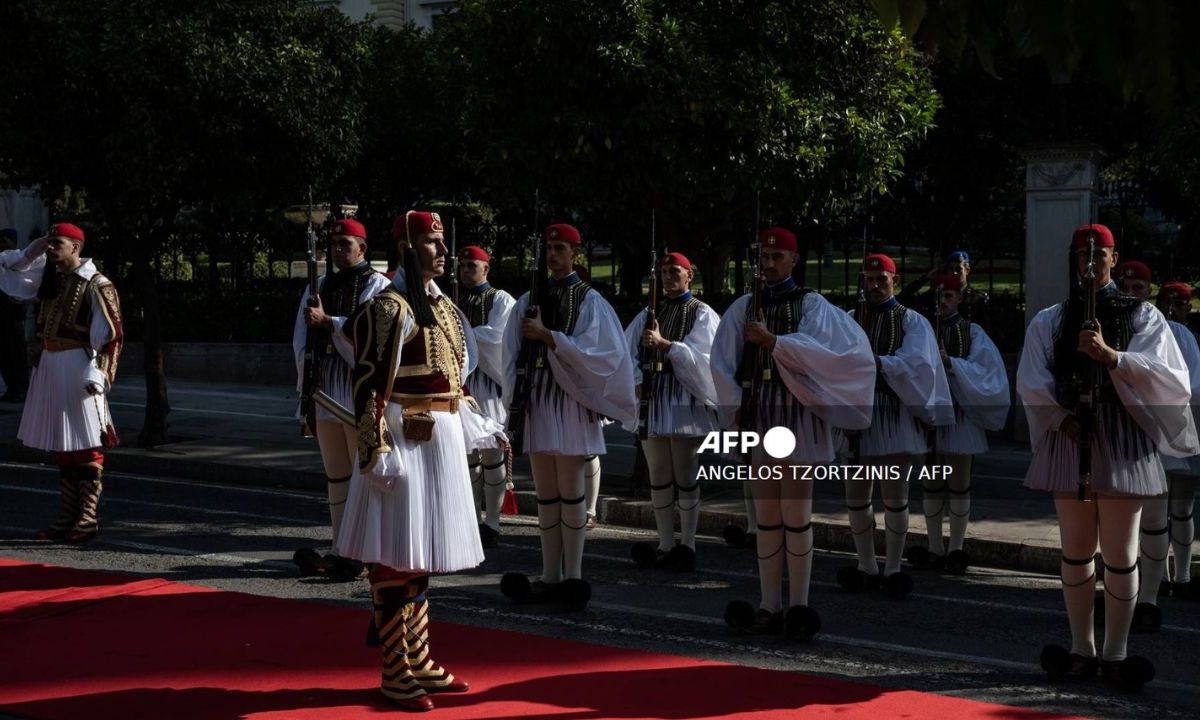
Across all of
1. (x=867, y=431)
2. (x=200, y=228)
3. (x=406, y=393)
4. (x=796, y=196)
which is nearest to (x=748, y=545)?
(x=867, y=431)

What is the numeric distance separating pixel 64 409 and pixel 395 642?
526cm

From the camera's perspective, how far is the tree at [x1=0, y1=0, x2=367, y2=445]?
15.3 meters

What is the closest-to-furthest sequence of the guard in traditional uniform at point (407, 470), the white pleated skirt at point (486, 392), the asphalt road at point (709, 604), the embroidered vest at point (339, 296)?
the guard in traditional uniform at point (407, 470) < the asphalt road at point (709, 604) < the embroidered vest at point (339, 296) < the white pleated skirt at point (486, 392)

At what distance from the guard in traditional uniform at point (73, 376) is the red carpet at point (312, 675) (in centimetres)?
224

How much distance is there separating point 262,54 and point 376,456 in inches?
399

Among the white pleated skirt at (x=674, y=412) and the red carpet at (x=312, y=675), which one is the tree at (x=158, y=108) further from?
the red carpet at (x=312, y=675)

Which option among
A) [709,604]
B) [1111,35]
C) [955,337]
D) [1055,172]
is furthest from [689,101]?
[1111,35]

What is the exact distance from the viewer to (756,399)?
8648 millimetres

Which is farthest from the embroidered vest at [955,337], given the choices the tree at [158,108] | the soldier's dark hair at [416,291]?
the tree at [158,108]

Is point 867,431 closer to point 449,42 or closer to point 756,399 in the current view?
point 756,399

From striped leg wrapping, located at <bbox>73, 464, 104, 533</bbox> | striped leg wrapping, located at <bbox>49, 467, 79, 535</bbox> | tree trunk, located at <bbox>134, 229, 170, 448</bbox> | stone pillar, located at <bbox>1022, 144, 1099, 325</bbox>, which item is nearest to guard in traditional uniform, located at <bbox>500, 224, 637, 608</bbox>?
striped leg wrapping, located at <bbox>73, 464, 104, 533</bbox>

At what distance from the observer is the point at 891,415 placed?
10.0 m

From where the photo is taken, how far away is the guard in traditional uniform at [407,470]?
6996 millimetres

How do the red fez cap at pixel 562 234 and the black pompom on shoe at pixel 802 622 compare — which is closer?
the black pompom on shoe at pixel 802 622
